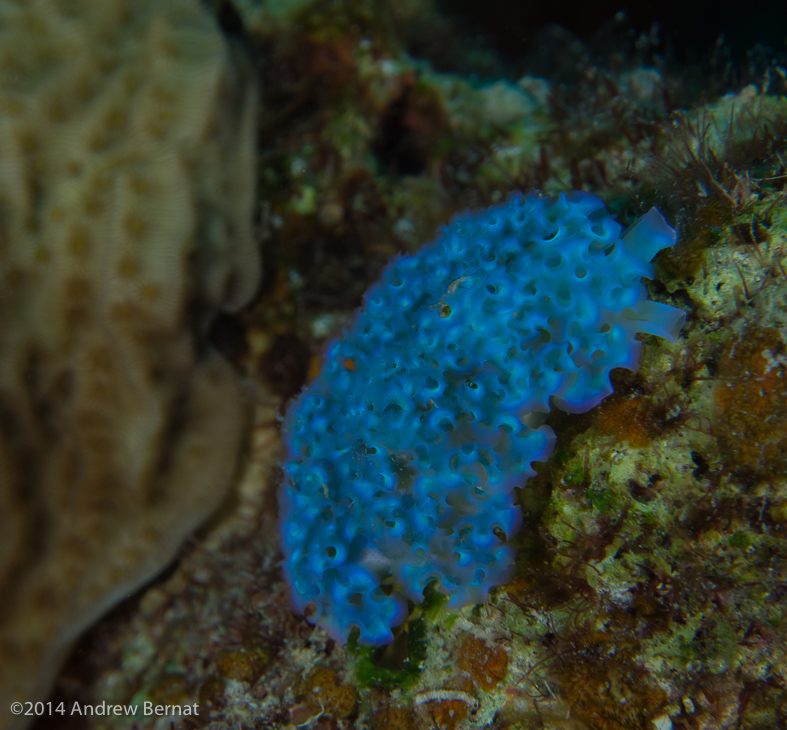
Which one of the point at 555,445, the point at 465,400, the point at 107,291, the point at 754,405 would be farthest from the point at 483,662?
the point at 107,291

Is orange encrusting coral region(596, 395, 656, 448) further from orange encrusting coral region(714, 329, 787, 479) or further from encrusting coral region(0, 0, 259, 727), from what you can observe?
encrusting coral region(0, 0, 259, 727)

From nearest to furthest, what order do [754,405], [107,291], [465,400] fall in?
1. [754,405]
2. [465,400]
3. [107,291]

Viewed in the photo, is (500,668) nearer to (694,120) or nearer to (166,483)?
(166,483)

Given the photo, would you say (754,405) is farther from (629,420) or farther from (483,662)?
(483,662)

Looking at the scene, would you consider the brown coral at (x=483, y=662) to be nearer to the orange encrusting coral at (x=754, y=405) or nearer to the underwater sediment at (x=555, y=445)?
the underwater sediment at (x=555, y=445)

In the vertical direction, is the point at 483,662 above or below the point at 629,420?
below

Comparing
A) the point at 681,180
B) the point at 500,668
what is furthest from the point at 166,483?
the point at 681,180

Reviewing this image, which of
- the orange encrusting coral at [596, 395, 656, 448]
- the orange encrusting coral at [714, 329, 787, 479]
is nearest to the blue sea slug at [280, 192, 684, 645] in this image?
the orange encrusting coral at [596, 395, 656, 448]
